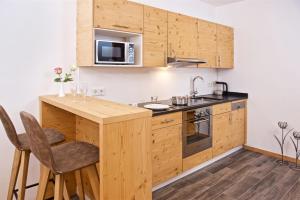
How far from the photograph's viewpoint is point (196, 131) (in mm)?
2965

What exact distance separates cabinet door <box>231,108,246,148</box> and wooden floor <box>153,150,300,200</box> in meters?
0.38

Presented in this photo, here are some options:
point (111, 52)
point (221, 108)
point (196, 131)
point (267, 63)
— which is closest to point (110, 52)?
point (111, 52)

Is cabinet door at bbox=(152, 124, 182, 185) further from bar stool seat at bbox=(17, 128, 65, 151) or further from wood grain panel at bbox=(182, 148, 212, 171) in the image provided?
bar stool seat at bbox=(17, 128, 65, 151)

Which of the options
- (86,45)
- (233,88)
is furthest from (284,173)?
(86,45)

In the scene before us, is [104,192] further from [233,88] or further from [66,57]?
[233,88]

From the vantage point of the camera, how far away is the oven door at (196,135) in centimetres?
280

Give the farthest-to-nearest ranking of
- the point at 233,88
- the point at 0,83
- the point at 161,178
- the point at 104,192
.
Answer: the point at 233,88 → the point at 161,178 → the point at 0,83 → the point at 104,192

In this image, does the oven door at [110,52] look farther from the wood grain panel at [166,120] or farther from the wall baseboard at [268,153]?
the wall baseboard at [268,153]

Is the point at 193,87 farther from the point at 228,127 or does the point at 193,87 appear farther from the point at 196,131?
the point at 196,131

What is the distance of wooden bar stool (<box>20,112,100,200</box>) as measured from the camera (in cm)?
129

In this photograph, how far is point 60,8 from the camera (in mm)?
2361

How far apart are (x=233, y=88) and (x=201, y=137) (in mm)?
1514

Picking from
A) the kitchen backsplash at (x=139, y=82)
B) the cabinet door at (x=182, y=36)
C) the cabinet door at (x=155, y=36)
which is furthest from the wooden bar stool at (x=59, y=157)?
the cabinet door at (x=182, y=36)

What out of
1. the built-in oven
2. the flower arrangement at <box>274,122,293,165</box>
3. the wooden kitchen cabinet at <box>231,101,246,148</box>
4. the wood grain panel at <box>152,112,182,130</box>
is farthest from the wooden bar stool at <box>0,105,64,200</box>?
the flower arrangement at <box>274,122,293,165</box>
